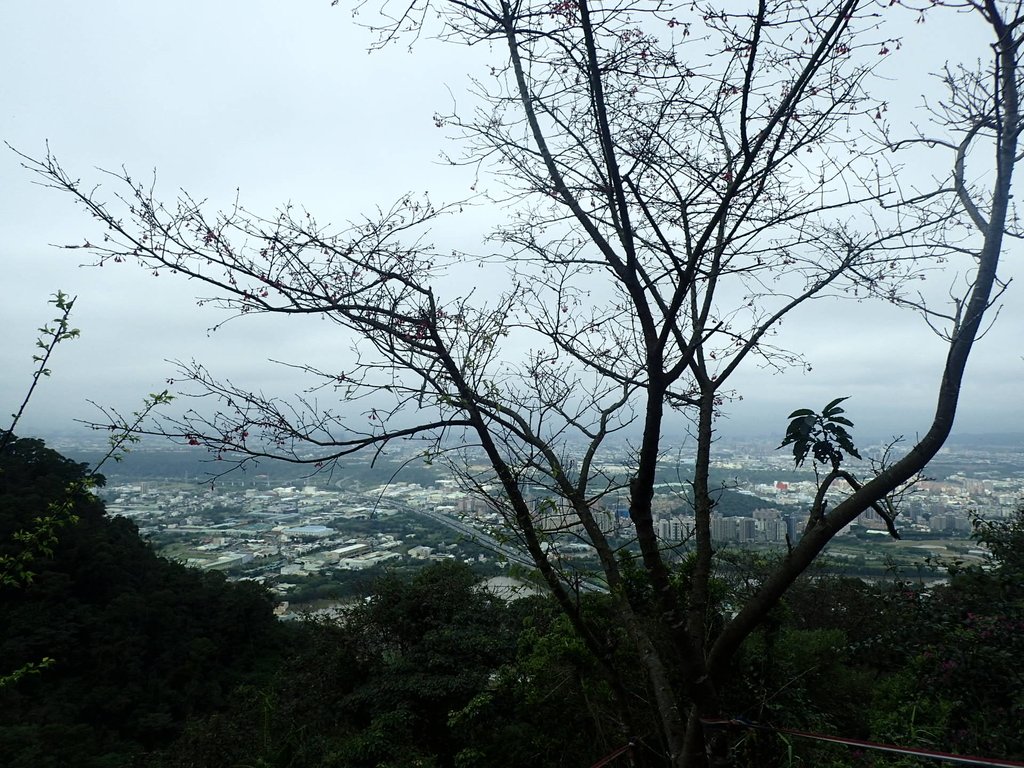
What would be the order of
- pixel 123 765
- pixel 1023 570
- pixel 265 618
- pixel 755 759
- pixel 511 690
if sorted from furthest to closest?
pixel 265 618 < pixel 123 765 < pixel 511 690 < pixel 1023 570 < pixel 755 759

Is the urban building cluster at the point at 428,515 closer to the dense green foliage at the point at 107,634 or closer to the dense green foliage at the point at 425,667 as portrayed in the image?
the dense green foliage at the point at 425,667

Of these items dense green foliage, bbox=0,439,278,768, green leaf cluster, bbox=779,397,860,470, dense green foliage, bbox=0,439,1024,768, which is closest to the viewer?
green leaf cluster, bbox=779,397,860,470

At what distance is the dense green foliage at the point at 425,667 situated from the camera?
15.5 feet

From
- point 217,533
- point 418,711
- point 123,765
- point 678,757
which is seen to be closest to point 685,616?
point 678,757

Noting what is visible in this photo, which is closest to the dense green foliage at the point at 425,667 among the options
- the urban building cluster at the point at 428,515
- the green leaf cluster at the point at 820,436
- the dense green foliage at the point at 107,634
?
the dense green foliage at the point at 107,634

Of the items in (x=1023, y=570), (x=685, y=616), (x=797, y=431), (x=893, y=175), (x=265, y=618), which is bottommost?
(x=265, y=618)

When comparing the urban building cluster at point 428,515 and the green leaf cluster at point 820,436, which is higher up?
the green leaf cluster at point 820,436

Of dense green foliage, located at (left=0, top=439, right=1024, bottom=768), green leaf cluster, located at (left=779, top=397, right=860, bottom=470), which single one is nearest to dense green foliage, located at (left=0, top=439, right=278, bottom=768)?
dense green foliage, located at (left=0, top=439, right=1024, bottom=768)

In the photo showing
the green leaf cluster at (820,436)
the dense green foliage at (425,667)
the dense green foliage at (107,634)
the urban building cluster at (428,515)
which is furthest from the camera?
the dense green foliage at (107,634)

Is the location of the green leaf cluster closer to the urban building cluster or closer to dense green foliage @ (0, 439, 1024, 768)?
the urban building cluster

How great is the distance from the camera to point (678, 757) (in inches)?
88.3

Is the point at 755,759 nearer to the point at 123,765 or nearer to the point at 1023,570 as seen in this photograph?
the point at 1023,570

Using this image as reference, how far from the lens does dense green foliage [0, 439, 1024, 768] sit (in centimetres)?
474

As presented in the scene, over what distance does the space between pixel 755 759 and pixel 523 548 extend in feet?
9.67
